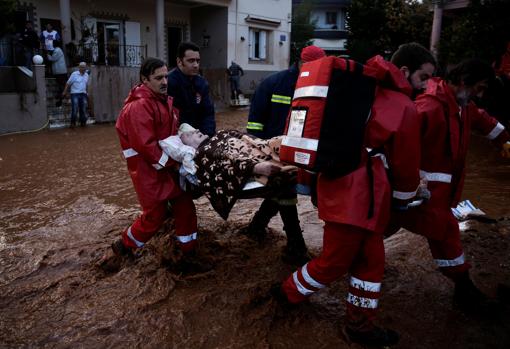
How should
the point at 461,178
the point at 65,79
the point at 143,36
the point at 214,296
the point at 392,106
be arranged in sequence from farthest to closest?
the point at 143,36 → the point at 65,79 → the point at 214,296 → the point at 461,178 → the point at 392,106

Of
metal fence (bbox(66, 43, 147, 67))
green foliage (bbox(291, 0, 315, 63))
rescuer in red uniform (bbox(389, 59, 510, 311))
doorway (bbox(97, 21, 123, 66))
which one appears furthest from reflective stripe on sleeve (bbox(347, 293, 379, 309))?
green foliage (bbox(291, 0, 315, 63))

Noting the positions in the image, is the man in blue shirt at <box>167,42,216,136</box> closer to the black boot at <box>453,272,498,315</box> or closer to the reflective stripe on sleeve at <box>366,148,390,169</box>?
the reflective stripe on sleeve at <box>366,148,390,169</box>

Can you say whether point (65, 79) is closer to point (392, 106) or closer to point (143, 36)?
point (143, 36)

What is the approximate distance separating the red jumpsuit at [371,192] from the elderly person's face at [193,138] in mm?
1168

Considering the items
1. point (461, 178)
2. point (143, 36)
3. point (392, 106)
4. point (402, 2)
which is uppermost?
point (402, 2)

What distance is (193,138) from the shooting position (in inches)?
135

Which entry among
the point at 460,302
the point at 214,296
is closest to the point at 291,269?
the point at 214,296

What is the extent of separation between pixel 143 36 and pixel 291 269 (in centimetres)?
1883

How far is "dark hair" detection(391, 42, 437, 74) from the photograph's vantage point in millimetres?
2930

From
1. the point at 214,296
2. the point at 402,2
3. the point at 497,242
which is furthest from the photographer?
the point at 402,2

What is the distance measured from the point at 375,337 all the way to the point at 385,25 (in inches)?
Result: 685

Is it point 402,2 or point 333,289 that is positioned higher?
point 402,2

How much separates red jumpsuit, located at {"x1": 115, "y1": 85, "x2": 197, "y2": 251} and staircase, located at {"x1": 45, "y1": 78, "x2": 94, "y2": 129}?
10044 millimetres

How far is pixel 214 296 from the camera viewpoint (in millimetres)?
3369
